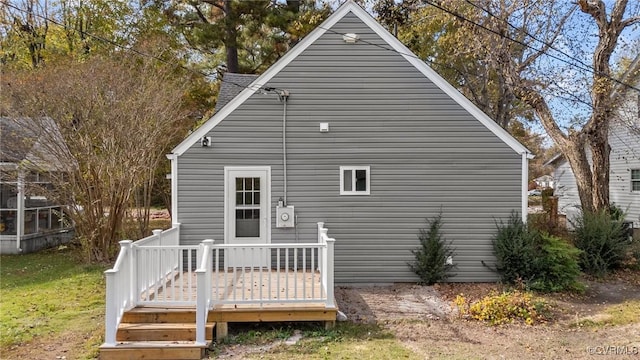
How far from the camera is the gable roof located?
8445 millimetres

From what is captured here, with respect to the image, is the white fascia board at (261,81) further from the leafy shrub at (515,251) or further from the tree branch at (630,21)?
the tree branch at (630,21)

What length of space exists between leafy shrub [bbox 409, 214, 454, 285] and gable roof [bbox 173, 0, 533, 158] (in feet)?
6.84

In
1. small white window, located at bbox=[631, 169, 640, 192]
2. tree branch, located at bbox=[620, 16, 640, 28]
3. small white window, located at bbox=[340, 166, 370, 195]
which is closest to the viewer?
small white window, located at bbox=[340, 166, 370, 195]

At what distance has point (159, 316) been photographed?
5699 millimetres

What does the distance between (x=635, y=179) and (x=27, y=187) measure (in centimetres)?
2075

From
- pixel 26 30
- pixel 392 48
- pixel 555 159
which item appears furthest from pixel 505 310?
pixel 26 30

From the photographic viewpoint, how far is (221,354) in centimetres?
531

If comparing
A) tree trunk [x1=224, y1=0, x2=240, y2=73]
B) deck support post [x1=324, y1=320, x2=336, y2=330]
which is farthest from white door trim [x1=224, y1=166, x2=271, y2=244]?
tree trunk [x1=224, y1=0, x2=240, y2=73]

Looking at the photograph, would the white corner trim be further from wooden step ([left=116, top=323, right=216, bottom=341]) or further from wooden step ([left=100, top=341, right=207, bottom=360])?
wooden step ([left=100, top=341, right=207, bottom=360])

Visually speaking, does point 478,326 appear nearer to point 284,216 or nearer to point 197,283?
point 284,216

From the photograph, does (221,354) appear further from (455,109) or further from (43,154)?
(43,154)

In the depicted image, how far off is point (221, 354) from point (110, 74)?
8554mm

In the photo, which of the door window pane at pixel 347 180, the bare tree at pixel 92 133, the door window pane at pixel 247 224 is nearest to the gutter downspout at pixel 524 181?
the door window pane at pixel 347 180

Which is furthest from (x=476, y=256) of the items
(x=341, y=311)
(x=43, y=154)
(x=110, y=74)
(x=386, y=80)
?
(x=43, y=154)
